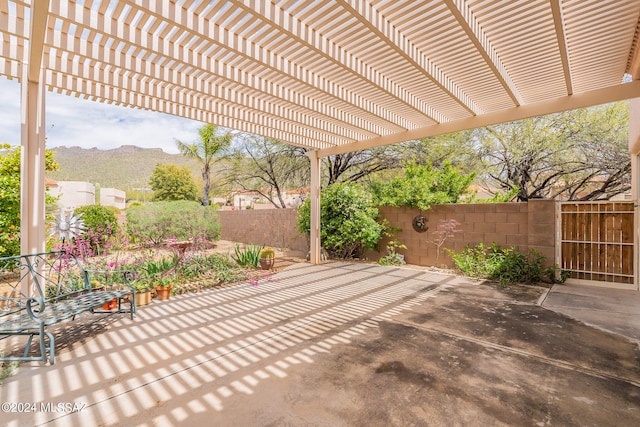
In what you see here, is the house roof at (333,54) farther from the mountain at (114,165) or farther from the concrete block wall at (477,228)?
the mountain at (114,165)

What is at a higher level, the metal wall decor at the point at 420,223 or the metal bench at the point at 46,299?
the metal wall decor at the point at 420,223

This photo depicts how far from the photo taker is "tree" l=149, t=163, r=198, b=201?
26.8 m

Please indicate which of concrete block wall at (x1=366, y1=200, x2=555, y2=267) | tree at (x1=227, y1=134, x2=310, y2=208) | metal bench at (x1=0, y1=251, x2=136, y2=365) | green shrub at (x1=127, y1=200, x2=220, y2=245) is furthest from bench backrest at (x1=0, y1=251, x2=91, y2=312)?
tree at (x1=227, y1=134, x2=310, y2=208)

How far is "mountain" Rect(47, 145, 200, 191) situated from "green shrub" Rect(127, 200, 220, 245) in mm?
24311

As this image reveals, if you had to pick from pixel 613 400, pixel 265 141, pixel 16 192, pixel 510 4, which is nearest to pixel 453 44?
pixel 510 4

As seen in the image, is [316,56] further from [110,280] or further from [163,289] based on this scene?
[110,280]

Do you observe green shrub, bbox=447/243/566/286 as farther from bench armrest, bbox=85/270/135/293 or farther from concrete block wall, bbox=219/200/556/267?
bench armrest, bbox=85/270/135/293

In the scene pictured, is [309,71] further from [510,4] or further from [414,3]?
[510,4]

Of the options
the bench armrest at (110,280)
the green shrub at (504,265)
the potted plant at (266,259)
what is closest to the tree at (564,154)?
the green shrub at (504,265)

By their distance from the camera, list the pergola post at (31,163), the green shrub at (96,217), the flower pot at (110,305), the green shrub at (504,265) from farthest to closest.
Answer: the green shrub at (96,217) → the green shrub at (504,265) → the flower pot at (110,305) → the pergola post at (31,163)

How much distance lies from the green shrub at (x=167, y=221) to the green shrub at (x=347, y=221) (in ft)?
13.7

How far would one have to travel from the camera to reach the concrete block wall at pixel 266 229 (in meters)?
10.3

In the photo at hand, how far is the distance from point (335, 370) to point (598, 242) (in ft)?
18.6

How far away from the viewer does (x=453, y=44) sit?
137 inches
